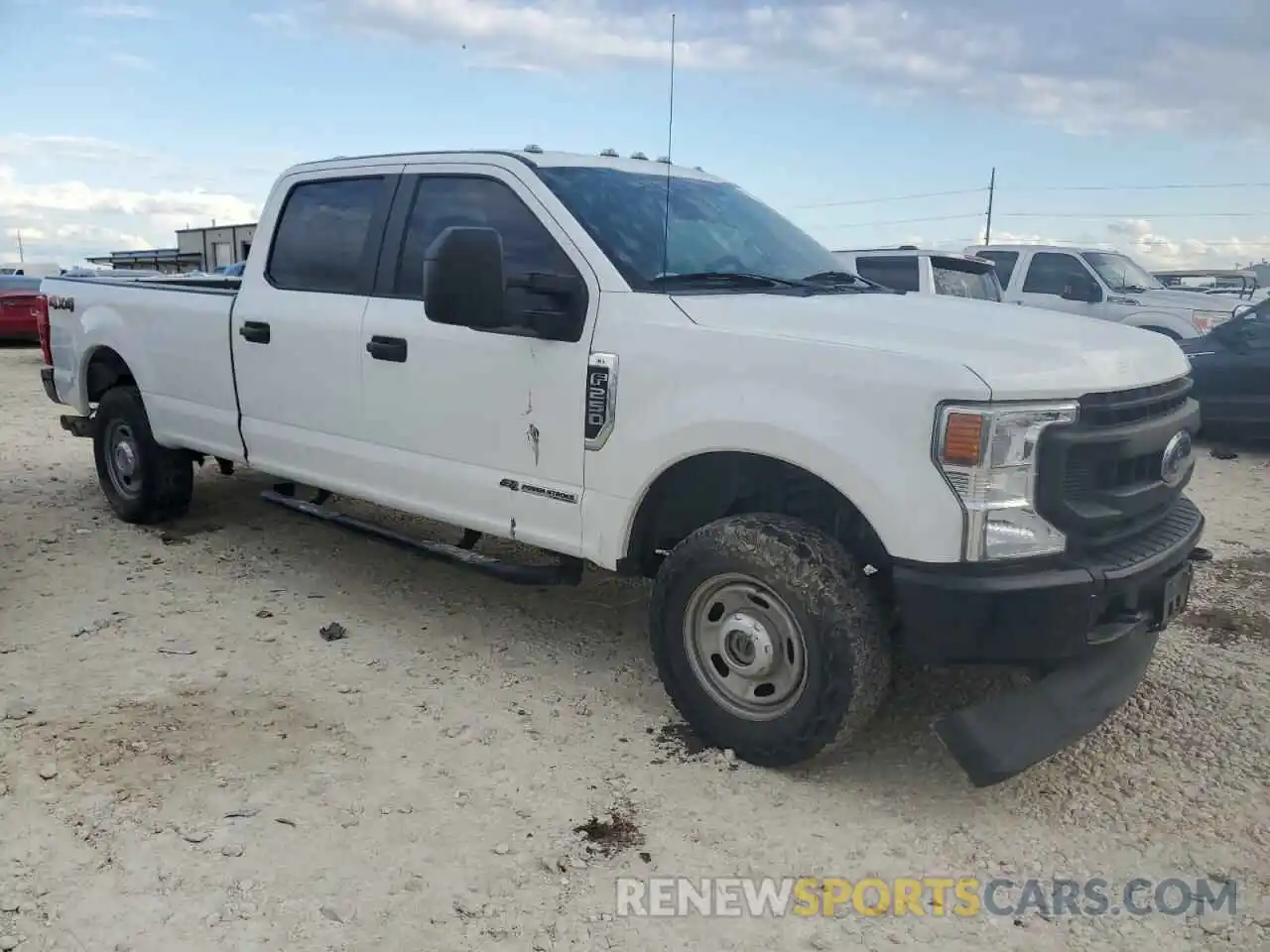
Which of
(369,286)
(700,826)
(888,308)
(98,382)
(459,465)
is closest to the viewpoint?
(700,826)

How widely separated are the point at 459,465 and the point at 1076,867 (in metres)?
2.57

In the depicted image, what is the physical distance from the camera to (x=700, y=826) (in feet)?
10.3

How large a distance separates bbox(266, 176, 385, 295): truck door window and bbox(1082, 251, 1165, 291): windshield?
980 centimetres

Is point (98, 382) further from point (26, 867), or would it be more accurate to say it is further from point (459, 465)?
point (26, 867)

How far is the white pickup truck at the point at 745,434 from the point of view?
2957mm

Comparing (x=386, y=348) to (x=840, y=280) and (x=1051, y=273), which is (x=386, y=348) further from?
(x=1051, y=273)

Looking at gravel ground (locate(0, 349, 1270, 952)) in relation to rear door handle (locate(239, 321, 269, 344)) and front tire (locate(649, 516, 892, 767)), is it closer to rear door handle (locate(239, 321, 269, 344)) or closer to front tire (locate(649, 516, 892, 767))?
front tire (locate(649, 516, 892, 767))

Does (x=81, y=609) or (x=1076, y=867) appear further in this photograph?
(x=81, y=609)

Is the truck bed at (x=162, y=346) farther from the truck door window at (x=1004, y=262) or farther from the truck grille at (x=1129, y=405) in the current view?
the truck door window at (x=1004, y=262)

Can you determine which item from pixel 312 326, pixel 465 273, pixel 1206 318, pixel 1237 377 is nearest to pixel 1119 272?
pixel 1206 318

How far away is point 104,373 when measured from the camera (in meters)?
6.42

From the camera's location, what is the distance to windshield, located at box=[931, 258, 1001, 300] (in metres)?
9.91

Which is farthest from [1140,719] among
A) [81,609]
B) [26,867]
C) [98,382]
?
[98,382]

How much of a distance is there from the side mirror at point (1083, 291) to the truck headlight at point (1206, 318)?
39.5 inches
